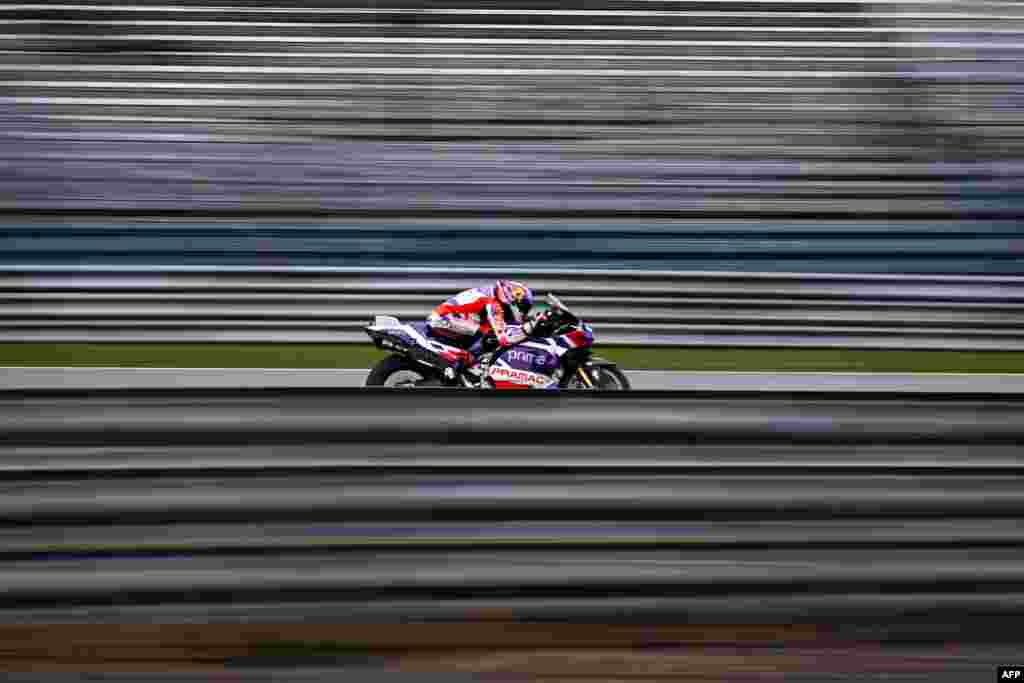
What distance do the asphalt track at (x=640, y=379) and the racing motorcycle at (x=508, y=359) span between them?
1.40 m

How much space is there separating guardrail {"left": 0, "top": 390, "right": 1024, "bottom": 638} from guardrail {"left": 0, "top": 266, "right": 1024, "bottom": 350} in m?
7.00

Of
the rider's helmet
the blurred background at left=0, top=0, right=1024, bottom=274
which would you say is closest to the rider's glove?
the rider's helmet

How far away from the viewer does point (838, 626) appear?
3400mm

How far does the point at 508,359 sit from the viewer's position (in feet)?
27.0

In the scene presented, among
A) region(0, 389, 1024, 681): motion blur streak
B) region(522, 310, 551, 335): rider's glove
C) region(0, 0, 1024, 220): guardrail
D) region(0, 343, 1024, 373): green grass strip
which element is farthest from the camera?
region(0, 0, 1024, 220): guardrail

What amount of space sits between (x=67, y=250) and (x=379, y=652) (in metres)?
9.21

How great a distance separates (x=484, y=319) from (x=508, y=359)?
33 cm

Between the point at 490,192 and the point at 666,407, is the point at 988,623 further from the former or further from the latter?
the point at 490,192

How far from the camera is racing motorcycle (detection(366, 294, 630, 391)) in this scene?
791 centimetres

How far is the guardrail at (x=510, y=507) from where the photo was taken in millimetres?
3385

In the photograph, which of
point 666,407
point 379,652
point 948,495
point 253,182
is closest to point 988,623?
point 948,495

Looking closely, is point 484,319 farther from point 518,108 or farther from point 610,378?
point 518,108

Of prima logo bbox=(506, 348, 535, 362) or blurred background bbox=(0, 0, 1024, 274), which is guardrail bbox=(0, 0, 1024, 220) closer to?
blurred background bbox=(0, 0, 1024, 274)

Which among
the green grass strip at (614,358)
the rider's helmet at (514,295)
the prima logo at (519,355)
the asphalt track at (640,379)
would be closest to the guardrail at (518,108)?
the green grass strip at (614,358)
